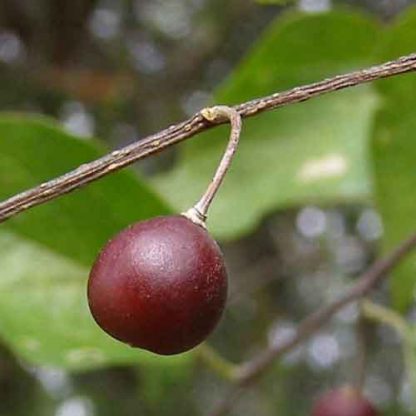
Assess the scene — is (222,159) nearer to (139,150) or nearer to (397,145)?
(139,150)

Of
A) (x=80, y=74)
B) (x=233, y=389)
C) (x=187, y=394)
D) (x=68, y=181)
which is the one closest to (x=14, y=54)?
(x=80, y=74)

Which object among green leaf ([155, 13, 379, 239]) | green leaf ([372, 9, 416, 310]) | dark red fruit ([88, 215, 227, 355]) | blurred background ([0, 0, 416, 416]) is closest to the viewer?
dark red fruit ([88, 215, 227, 355])

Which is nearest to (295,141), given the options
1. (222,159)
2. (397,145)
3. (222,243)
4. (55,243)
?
(397,145)

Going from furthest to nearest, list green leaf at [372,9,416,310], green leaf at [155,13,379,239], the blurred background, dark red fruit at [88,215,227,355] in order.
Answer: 1. the blurred background
2. green leaf at [155,13,379,239]
3. green leaf at [372,9,416,310]
4. dark red fruit at [88,215,227,355]

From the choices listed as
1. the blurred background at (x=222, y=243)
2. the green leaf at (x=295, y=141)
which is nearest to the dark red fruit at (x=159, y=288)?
the green leaf at (x=295, y=141)

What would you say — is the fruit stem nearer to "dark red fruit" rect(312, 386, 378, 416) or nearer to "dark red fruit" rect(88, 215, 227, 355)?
"dark red fruit" rect(88, 215, 227, 355)

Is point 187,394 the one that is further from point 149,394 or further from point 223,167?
point 223,167

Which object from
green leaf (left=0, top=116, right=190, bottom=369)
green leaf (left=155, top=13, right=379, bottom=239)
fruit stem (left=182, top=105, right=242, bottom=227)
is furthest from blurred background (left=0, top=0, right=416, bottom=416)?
fruit stem (left=182, top=105, right=242, bottom=227)
